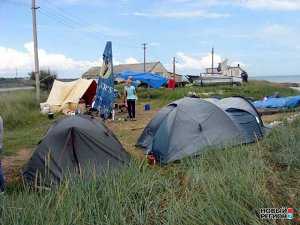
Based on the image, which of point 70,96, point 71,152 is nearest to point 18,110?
point 70,96

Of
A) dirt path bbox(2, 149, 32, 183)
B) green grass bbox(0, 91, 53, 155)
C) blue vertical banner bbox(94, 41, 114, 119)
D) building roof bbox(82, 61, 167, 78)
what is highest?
building roof bbox(82, 61, 167, 78)

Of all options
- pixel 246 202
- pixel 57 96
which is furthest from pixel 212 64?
pixel 246 202

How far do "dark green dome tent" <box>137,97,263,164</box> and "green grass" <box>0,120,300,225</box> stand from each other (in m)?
3.06

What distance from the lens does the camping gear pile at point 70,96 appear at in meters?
19.9

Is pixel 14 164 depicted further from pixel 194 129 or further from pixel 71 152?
pixel 194 129

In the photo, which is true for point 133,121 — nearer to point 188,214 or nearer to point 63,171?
point 63,171

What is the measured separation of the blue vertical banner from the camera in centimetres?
1545

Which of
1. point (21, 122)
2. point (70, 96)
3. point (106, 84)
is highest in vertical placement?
point (106, 84)

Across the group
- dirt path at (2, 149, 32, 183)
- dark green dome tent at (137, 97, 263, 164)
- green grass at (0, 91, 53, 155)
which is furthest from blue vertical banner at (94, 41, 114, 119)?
dark green dome tent at (137, 97, 263, 164)

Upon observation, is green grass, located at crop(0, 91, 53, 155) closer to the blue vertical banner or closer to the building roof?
the blue vertical banner

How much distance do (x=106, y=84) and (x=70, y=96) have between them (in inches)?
232

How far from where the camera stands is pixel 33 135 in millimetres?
13500

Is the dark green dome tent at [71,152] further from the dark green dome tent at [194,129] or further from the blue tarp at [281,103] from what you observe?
the blue tarp at [281,103]

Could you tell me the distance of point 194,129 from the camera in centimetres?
888
